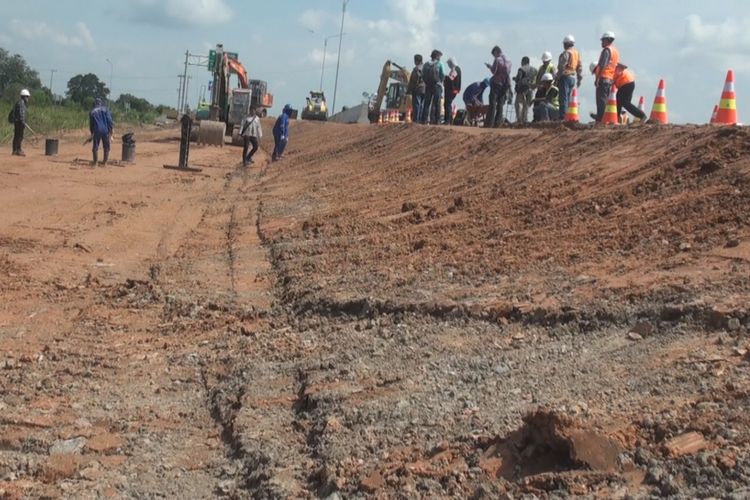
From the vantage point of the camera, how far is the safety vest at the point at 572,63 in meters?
16.1

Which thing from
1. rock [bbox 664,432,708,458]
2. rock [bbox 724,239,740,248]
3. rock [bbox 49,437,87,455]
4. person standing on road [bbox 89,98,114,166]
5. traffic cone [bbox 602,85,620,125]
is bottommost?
rock [bbox 49,437,87,455]

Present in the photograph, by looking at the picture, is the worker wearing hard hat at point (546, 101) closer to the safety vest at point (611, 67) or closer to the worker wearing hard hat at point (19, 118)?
the safety vest at point (611, 67)

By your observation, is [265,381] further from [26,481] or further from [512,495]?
[512,495]

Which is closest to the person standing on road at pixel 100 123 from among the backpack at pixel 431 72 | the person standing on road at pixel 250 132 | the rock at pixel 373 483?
the person standing on road at pixel 250 132

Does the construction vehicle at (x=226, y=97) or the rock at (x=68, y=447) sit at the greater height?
the construction vehicle at (x=226, y=97)

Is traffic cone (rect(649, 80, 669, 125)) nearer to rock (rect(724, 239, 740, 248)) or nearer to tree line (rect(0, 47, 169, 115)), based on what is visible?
rock (rect(724, 239, 740, 248))

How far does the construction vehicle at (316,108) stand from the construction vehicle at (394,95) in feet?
66.3

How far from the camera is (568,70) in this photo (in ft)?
53.2

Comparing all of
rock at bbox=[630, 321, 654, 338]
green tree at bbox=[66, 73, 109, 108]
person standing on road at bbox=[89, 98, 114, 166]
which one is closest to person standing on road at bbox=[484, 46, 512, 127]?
person standing on road at bbox=[89, 98, 114, 166]

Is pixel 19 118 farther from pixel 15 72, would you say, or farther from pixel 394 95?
pixel 15 72

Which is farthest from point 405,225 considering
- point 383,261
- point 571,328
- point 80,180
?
point 80,180

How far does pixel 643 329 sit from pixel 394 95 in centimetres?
3616

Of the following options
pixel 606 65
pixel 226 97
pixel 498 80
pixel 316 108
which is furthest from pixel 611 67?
pixel 316 108

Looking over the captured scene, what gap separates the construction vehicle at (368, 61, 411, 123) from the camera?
36.2 metres
